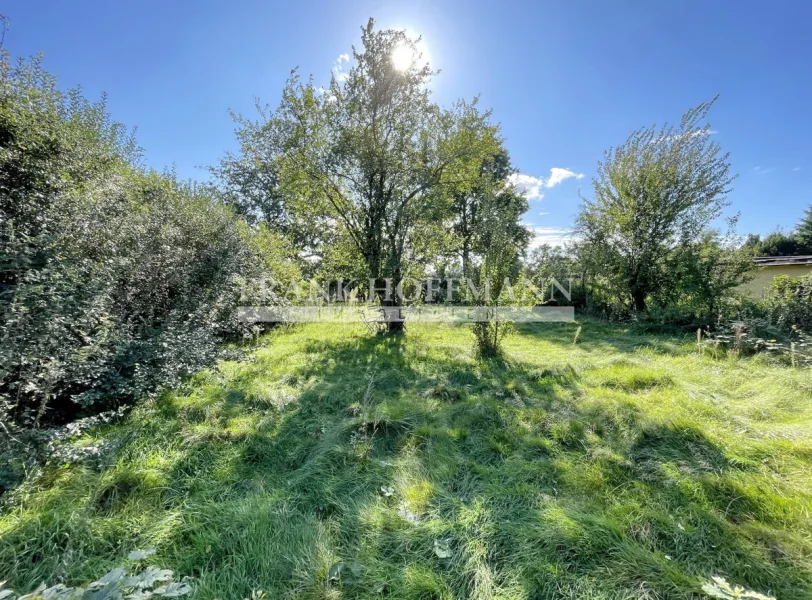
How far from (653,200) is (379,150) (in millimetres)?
7794

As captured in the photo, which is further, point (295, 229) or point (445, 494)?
point (295, 229)

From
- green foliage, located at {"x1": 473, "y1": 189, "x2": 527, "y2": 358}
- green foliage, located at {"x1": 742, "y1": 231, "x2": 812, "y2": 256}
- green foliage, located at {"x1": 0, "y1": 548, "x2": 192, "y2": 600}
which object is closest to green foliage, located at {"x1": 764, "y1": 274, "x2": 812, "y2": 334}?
green foliage, located at {"x1": 473, "y1": 189, "x2": 527, "y2": 358}

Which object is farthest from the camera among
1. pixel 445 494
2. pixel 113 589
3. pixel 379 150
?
pixel 379 150

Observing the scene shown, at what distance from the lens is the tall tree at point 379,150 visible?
6266 mm

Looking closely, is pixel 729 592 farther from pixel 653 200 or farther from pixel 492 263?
pixel 653 200

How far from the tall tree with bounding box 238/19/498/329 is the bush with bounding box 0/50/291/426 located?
2.74 meters

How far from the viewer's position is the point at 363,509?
75.7 inches

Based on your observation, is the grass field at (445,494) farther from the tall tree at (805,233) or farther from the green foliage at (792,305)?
the tall tree at (805,233)

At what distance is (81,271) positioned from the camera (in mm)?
2881

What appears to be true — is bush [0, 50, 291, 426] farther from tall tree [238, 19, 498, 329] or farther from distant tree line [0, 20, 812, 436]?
tall tree [238, 19, 498, 329]

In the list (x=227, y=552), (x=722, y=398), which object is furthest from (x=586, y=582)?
(x=722, y=398)

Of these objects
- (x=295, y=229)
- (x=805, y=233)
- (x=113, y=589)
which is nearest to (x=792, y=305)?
(x=113, y=589)

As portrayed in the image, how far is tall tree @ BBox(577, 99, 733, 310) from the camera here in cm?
821

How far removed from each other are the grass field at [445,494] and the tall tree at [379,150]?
4528mm
